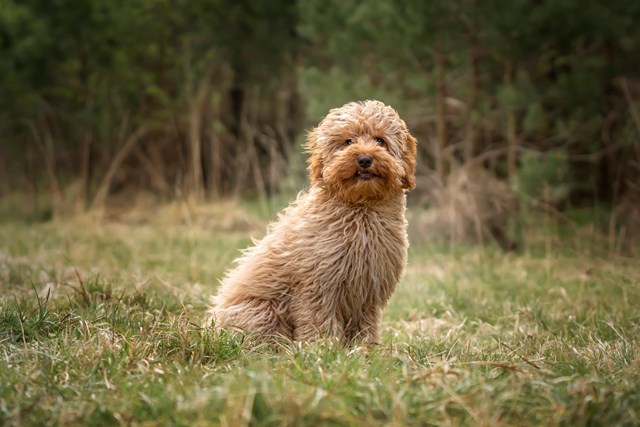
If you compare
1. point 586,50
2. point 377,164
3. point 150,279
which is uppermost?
point 586,50

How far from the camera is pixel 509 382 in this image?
3264 millimetres

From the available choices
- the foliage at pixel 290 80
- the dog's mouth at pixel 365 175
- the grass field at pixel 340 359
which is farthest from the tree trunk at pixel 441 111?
the dog's mouth at pixel 365 175

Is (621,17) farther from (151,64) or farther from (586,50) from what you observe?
(151,64)

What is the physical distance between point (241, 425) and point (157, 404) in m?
0.44

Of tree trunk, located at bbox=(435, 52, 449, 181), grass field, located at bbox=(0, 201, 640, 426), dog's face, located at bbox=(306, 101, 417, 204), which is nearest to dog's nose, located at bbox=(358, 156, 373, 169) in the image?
dog's face, located at bbox=(306, 101, 417, 204)

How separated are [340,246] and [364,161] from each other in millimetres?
534

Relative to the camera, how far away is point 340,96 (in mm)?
9289

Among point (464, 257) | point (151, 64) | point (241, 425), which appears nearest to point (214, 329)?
point (241, 425)

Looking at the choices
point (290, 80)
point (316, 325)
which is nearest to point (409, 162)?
point (316, 325)

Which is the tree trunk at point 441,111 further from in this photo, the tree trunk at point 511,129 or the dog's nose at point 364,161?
the dog's nose at point 364,161

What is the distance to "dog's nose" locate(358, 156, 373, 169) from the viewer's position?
13.0 feet

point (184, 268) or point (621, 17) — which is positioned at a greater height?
point (621, 17)

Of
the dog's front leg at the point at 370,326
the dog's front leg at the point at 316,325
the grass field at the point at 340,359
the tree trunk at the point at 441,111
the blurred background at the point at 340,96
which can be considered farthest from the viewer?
the tree trunk at the point at 441,111

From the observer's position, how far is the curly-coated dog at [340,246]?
4074mm
